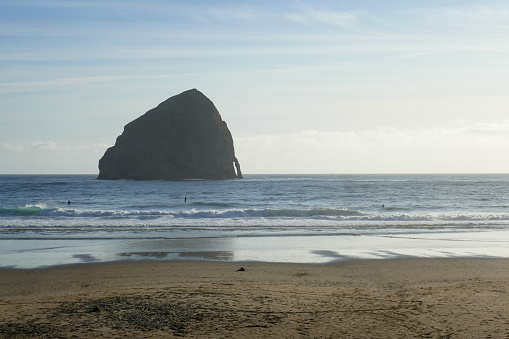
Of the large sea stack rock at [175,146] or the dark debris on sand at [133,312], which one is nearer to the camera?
the dark debris on sand at [133,312]

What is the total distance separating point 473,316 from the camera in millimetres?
7535

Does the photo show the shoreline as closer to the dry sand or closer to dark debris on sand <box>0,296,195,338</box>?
the dry sand

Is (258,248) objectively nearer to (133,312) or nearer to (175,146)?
(133,312)

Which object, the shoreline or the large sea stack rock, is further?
the large sea stack rock

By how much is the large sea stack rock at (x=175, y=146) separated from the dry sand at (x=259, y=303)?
12307 centimetres

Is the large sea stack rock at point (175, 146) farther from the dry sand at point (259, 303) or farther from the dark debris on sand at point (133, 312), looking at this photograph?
the dark debris on sand at point (133, 312)

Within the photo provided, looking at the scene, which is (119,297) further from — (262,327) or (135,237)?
(135,237)

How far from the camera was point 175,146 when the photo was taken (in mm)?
137625

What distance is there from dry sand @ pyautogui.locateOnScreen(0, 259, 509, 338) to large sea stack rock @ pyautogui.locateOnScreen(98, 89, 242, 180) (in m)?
123

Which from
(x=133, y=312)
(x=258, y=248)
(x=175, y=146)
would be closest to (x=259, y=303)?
(x=133, y=312)

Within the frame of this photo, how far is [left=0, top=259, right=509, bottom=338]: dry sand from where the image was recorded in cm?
691

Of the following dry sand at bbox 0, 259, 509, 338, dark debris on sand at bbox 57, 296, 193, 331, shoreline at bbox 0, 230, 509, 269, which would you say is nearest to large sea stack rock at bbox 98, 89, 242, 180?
shoreline at bbox 0, 230, 509, 269

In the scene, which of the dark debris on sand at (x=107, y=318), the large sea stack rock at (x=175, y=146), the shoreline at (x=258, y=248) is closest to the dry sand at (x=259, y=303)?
the dark debris on sand at (x=107, y=318)

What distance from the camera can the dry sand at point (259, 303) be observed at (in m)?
6.91
